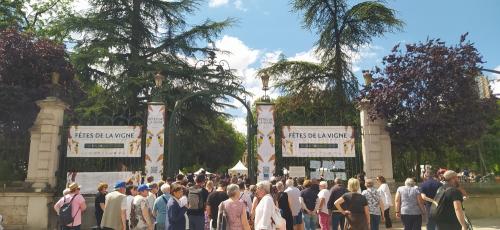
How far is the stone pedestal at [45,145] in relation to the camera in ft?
40.9

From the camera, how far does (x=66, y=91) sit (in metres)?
17.9

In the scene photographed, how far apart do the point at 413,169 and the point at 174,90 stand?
10695 mm

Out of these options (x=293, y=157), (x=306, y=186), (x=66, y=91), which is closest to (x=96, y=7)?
(x=66, y=91)

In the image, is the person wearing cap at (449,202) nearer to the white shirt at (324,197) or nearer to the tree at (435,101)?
the white shirt at (324,197)

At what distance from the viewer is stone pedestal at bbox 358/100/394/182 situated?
516 inches

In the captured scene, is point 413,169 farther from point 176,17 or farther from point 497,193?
point 176,17

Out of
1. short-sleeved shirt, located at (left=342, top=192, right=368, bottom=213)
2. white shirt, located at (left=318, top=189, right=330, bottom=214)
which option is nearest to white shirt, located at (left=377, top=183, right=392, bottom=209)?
white shirt, located at (left=318, top=189, right=330, bottom=214)

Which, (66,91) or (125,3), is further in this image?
(125,3)

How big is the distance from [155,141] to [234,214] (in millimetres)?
7919

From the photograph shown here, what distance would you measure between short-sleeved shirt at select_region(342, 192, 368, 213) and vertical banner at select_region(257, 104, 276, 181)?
6436 millimetres

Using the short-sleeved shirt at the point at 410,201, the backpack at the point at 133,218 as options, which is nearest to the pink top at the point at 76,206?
the backpack at the point at 133,218

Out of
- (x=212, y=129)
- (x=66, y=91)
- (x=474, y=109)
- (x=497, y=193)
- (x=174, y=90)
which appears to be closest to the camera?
(x=474, y=109)

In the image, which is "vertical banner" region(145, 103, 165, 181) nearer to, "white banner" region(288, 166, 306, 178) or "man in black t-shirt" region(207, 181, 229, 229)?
"white banner" region(288, 166, 306, 178)

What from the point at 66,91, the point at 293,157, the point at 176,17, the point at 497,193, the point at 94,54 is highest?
the point at 176,17
